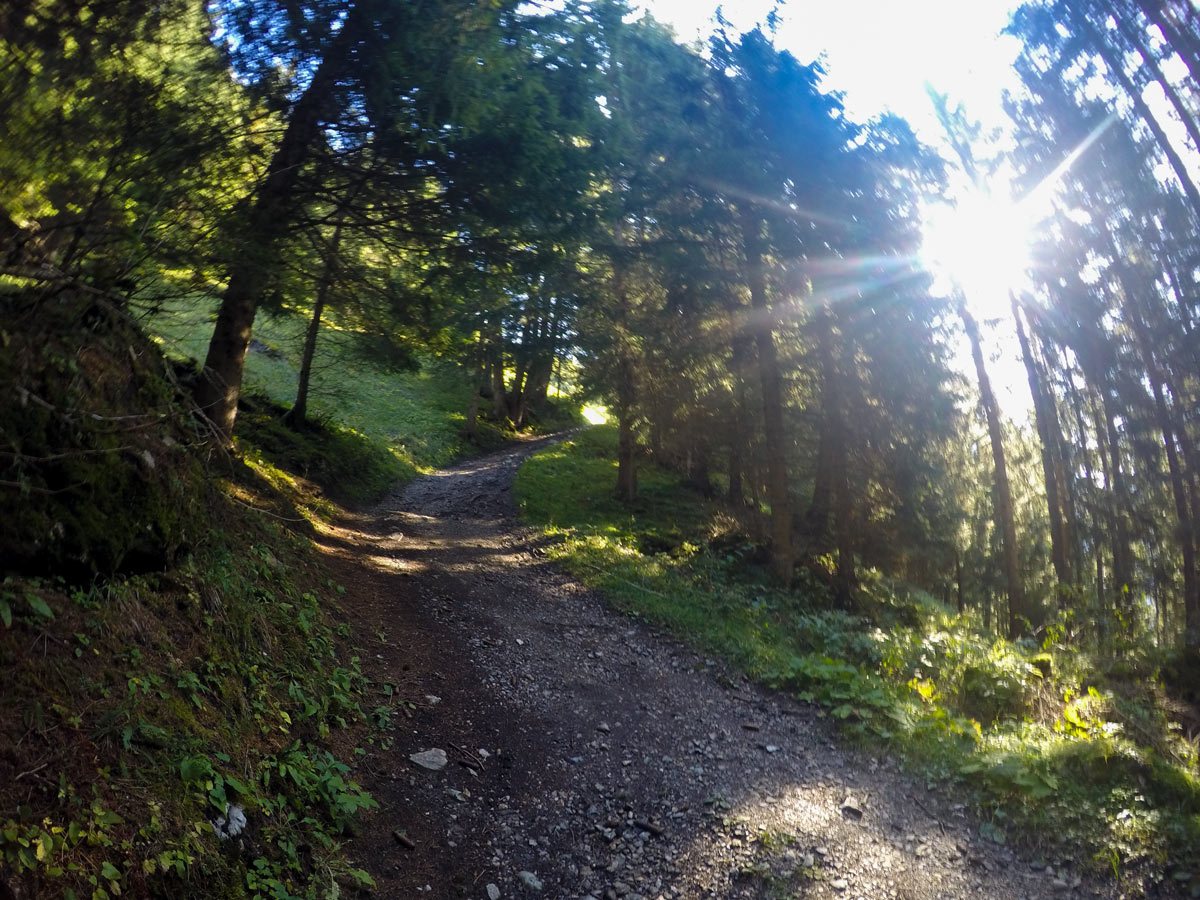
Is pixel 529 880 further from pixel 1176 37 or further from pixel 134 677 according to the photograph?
pixel 1176 37

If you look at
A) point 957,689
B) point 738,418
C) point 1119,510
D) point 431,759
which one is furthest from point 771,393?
point 1119,510

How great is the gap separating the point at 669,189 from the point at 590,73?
4.35 meters

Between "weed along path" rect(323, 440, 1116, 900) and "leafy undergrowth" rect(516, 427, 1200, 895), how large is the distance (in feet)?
1.23

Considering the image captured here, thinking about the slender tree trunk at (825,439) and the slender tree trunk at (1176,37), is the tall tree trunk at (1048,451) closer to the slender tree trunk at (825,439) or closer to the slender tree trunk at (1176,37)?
the slender tree trunk at (825,439)

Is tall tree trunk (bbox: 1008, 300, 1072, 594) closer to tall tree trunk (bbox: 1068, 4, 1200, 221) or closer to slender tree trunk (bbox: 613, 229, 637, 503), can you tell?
tall tree trunk (bbox: 1068, 4, 1200, 221)

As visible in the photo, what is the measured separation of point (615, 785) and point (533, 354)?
446 inches

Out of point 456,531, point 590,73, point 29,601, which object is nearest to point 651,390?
point 456,531

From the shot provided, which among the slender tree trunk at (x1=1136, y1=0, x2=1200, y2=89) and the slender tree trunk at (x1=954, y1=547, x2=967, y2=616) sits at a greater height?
the slender tree trunk at (x1=1136, y1=0, x2=1200, y2=89)

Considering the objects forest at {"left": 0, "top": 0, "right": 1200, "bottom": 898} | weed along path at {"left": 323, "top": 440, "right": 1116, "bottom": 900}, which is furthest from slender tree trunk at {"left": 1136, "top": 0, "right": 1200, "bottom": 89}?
weed along path at {"left": 323, "top": 440, "right": 1116, "bottom": 900}

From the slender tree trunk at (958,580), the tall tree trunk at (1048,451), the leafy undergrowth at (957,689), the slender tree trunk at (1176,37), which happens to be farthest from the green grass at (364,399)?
the slender tree trunk at (958,580)

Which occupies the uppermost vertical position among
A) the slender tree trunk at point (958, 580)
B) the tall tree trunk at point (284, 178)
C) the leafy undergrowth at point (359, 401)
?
the tall tree trunk at point (284, 178)

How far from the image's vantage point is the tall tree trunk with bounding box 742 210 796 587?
1201 centimetres

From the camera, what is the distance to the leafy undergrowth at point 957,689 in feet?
17.1

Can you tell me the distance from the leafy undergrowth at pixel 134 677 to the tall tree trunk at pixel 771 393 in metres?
8.86
